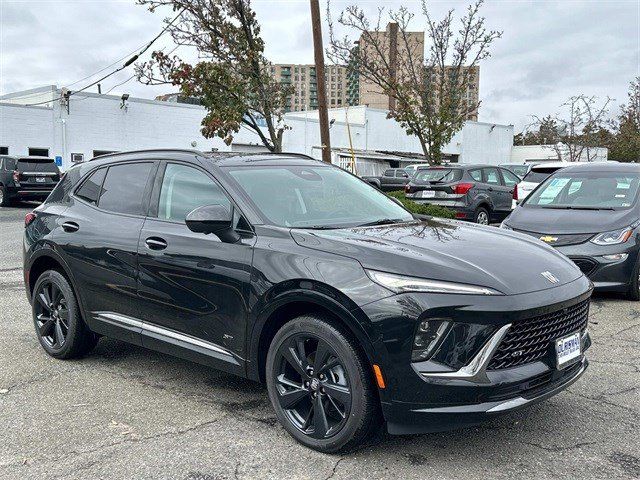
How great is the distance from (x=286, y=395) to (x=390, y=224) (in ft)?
4.42

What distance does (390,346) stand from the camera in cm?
315

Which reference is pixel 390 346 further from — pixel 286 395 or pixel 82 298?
pixel 82 298

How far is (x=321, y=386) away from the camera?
350 centimetres

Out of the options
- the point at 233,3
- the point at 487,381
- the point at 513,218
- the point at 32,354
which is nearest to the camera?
the point at 487,381

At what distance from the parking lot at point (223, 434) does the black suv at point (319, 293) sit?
261 mm

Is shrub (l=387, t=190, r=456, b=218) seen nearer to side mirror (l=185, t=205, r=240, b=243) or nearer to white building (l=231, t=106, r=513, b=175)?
side mirror (l=185, t=205, r=240, b=243)

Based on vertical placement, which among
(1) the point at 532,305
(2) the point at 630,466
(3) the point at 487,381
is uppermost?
(1) the point at 532,305

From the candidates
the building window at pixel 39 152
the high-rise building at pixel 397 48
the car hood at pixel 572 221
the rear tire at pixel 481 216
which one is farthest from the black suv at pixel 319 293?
the building window at pixel 39 152

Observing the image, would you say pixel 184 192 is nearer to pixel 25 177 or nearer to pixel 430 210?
pixel 430 210

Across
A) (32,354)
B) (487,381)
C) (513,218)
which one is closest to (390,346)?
(487,381)

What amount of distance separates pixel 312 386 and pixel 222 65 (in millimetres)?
13095

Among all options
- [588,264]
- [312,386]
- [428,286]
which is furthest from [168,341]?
[588,264]

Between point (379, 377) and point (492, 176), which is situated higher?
point (492, 176)

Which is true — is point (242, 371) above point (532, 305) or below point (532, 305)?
below
